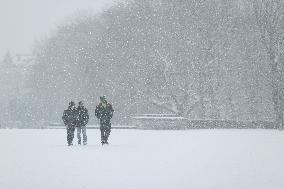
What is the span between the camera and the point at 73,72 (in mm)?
69625

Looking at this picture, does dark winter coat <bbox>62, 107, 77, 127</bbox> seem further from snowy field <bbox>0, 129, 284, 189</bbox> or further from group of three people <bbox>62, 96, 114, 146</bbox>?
snowy field <bbox>0, 129, 284, 189</bbox>

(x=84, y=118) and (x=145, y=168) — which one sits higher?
(x=84, y=118)

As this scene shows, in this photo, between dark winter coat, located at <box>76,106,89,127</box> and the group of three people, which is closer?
the group of three people

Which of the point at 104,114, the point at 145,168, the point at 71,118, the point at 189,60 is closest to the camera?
the point at 145,168

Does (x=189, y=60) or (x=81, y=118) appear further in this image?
(x=189, y=60)

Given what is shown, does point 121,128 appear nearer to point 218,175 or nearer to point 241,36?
point 241,36

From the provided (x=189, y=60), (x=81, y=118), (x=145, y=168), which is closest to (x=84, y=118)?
(x=81, y=118)

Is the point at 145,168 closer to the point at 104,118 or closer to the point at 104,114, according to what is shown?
the point at 104,118

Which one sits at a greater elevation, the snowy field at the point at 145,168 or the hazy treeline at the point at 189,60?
the hazy treeline at the point at 189,60

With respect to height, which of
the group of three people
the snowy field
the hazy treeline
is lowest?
the snowy field

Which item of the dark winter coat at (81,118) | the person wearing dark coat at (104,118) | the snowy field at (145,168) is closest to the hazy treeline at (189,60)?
the person wearing dark coat at (104,118)

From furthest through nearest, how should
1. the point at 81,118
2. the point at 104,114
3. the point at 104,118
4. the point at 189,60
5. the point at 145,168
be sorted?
the point at 189,60, the point at 81,118, the point at 104,114, the point at 104,118, the point at 145,168

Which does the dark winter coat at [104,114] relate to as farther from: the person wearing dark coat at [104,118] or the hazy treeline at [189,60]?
the hazy treeline at [189,60]

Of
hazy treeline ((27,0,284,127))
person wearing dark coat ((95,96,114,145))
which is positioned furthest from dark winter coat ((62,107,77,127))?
hazy treeline ((27,0,284,127))
